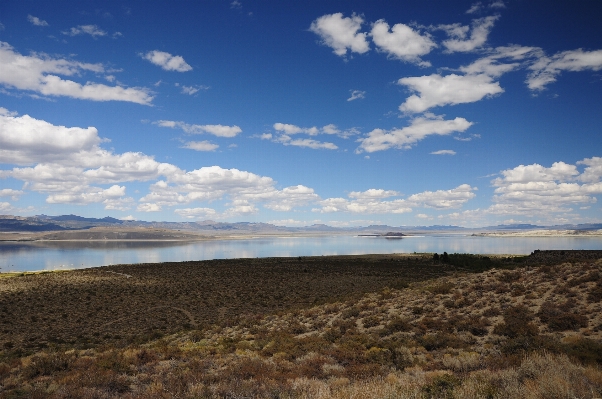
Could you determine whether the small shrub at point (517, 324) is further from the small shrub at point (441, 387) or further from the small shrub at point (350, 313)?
the small shrub at point (350, 313)

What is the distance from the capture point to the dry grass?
8.17 metres

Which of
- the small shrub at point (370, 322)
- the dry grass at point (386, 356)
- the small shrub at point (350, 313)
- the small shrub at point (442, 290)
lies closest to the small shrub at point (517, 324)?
the dry grass at point (386, 356)

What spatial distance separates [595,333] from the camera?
11.9 m

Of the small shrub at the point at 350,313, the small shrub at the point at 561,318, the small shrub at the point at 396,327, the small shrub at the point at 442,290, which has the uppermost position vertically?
the small shrub at the point at 561,318

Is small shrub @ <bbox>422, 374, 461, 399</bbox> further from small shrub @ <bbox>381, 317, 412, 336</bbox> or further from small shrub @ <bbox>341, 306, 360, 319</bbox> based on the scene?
small shrub @ <bbox>341, 306, 360, 319</bbox>

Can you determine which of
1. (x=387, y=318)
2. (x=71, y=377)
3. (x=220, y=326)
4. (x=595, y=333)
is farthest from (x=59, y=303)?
(x=595, y=333)

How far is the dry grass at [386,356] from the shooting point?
8.17m

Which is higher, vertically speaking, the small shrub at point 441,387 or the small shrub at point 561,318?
the small shrub at point 561,318

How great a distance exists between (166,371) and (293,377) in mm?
4404

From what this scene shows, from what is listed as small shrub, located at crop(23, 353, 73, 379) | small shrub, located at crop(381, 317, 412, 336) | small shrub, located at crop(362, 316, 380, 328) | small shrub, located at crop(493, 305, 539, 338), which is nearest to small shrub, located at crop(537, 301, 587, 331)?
small shrub, located at crop(493, 305, 539, 338)

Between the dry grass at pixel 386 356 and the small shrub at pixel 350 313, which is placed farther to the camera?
the small shrub at pixel 350 313

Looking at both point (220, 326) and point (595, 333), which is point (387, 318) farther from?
point (220, 326)

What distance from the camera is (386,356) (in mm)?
11594

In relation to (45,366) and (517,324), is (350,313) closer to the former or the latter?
(517,324)
